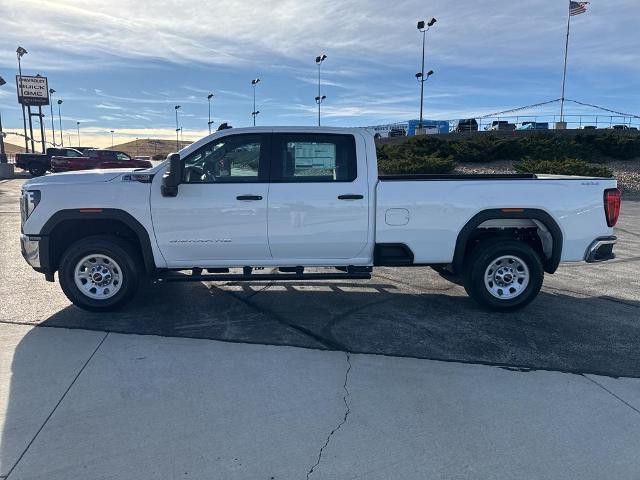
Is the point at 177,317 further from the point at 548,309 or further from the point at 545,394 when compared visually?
the point at 548,309

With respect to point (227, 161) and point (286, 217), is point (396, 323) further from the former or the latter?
point (227, 161)

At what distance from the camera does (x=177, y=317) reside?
5.53 metres

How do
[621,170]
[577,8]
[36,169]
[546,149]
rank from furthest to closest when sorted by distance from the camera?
[577,8]
[36,169]
[546,149]
[621,170]

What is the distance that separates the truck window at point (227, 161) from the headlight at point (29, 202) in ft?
5.20

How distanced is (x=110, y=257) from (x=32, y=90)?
5588 cm

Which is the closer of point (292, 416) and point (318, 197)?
point (292, 416)

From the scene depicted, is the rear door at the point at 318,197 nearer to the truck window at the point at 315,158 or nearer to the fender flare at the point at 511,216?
the truck window at the point at 315,158

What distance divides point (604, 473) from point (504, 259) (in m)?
3.11

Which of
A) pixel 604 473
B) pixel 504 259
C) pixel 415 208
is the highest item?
pixel 415 208

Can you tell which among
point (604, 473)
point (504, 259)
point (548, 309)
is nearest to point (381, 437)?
point (604, 473)

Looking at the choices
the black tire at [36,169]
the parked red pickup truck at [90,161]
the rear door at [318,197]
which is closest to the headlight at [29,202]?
the rear door at [318,197]

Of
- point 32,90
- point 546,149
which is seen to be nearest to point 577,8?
point 546,149

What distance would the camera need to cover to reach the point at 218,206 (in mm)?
5336

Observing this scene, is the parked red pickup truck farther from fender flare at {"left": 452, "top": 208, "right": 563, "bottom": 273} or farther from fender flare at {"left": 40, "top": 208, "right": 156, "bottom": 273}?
fender flare at {"left": 452, "top": 208, "right": 563, "bottom": 273}
